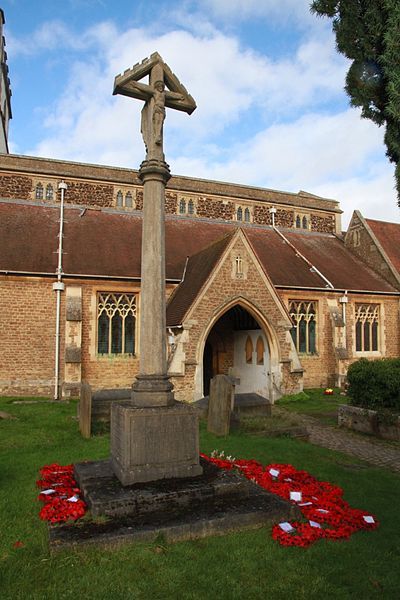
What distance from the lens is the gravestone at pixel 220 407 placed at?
33.0 ft

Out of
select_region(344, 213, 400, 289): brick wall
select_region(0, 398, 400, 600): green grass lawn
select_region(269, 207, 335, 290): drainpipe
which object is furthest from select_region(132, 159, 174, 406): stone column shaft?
select_region(344, 213, 400, 289): brick wall

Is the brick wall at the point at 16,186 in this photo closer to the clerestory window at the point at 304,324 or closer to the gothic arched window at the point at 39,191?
the gothic arched window at the point at 39,191

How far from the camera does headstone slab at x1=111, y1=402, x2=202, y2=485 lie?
5.42 metres

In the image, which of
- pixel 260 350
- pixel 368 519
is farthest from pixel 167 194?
pixel 368 519

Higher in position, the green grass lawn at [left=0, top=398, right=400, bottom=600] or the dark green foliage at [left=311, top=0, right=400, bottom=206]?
the dark green foliage at [left=311, top=0, right=400, bottom=206]

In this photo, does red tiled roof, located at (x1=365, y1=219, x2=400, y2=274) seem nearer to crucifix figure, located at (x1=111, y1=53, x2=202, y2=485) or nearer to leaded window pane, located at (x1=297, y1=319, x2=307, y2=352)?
leaded window pane, located at (x1=297, y1=319, x2=307, y2=352)

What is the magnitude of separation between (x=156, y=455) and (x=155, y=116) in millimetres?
4603

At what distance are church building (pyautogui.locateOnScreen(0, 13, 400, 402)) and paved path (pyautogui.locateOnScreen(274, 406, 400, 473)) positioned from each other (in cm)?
463

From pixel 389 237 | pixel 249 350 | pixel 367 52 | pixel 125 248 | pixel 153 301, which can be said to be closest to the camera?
pixel 153 301

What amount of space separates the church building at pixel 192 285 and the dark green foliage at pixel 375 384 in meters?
4.30

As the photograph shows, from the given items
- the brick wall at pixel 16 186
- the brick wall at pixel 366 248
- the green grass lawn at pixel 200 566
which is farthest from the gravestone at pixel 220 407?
the brick wall at pixel 16 186

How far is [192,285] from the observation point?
16094mm

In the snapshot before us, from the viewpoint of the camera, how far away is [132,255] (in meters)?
18.7

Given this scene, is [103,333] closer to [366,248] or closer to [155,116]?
[155,116]
